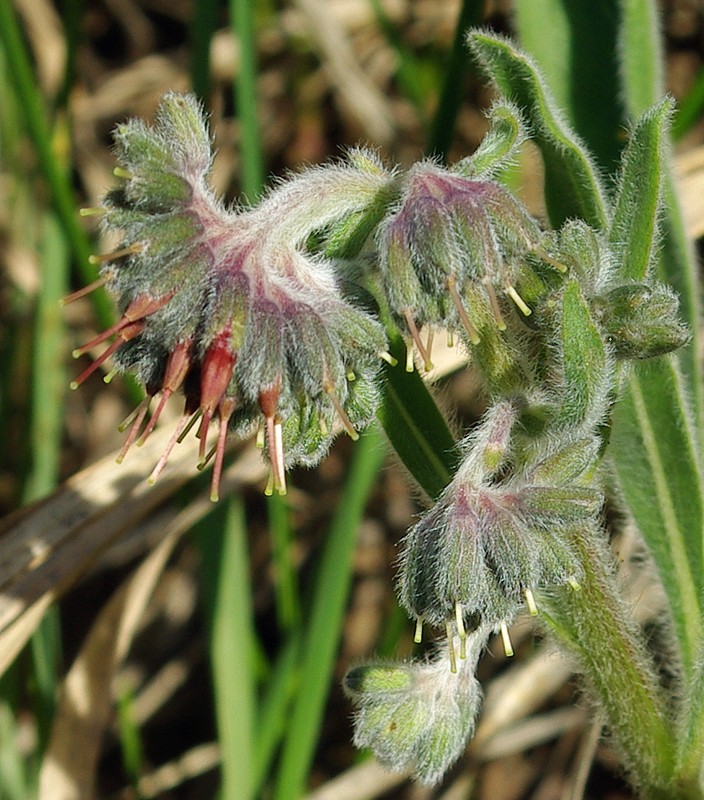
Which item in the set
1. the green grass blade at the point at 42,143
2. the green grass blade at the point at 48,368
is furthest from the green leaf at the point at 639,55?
the green grass blade at the point at 48,368

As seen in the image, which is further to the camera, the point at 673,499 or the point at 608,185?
the point at 608,185

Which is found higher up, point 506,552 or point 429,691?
point 506,552

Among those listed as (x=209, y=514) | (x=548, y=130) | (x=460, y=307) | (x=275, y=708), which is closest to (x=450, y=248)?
(x=460, y=307)

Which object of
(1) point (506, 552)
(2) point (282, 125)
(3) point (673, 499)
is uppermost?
(2) point (282, 125)

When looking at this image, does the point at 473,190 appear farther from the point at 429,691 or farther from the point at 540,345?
the point at 429,691

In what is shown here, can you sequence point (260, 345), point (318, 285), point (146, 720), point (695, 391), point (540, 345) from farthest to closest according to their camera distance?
point (146, 720) < point (695, 391) < point (540, 345) < point (318, 285) < point (260, 345)

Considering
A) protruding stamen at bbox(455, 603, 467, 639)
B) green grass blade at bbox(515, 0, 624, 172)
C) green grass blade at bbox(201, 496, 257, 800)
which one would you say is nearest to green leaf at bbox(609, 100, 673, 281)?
green grass blade at bbox(515, 0, 624, 172)

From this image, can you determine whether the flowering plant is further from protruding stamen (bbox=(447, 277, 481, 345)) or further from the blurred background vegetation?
the blurred background vegetation

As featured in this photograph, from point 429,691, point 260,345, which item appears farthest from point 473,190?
point 429,691
